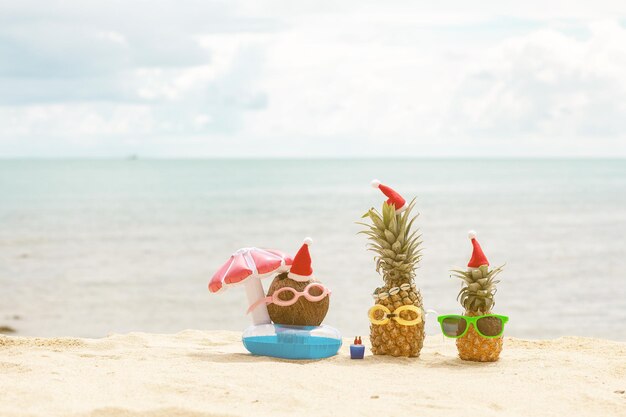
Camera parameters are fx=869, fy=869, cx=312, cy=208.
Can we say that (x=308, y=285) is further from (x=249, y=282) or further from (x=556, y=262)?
(x=556, y=262)

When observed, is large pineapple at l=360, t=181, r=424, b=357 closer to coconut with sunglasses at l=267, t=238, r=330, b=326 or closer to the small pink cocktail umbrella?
coconut with sunglasses at l=267, t=238, r=330, b=326

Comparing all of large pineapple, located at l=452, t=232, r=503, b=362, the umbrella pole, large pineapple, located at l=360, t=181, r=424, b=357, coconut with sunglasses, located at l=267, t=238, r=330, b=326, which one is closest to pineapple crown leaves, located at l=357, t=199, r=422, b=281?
large pineapple, located at l=360, t=181, r=424, b=357

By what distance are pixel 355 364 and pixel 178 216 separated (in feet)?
112

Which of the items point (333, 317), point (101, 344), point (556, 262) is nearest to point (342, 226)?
point (556, 262)

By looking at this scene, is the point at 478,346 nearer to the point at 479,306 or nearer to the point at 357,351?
the point at 479,306

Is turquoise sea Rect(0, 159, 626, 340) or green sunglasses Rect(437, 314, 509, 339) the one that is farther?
turquoise sea Rect(0, 159, 626, 340)

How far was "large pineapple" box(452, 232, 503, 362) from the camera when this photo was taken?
7.52 m

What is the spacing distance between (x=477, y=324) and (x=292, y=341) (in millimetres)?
1616

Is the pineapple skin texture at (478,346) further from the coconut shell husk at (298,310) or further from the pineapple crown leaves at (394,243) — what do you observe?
the coconut shell husk at (298,310)

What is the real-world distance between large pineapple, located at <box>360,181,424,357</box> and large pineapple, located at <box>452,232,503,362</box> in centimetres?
42

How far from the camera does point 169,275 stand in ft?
68.3

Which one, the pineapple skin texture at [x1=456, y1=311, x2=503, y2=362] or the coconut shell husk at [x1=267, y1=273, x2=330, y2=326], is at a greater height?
the coconut shell husk at [x1=267, y1=273, x2=330, y2=326]

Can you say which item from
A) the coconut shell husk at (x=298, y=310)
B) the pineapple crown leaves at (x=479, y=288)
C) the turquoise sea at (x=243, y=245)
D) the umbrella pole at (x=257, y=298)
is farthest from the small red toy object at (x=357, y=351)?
the turquoise sea at (x=243, y=245)

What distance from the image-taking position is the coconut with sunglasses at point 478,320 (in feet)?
24.7
